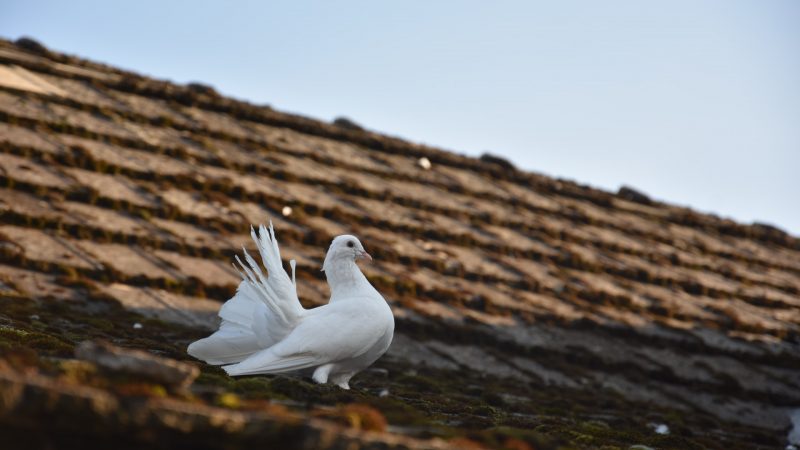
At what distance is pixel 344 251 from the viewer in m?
4.75

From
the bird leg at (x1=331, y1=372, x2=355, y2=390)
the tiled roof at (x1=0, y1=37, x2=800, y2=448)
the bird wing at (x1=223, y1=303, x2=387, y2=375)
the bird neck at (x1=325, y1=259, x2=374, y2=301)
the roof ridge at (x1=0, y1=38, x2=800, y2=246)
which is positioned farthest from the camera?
the roof ridge at (x1=0, y1=38, x2=800, y2=246)

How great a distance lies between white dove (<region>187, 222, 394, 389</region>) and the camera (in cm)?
423

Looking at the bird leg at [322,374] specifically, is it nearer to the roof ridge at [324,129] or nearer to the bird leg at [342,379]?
the bird leg at [342,379]

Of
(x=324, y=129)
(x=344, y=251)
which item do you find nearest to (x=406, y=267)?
(x=344, y=251)

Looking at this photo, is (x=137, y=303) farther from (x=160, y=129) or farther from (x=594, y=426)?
(x=160, y=129)

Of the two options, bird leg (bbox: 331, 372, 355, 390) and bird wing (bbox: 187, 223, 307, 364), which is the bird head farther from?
bird leg (bbox: 331, 372, 355, 390)

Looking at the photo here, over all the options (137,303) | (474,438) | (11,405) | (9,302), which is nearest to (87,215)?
(137,303)

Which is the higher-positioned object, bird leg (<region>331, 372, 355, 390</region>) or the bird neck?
the bird neck

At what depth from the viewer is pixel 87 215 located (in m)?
5.89

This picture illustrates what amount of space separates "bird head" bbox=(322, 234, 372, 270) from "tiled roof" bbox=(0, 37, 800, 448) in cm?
71

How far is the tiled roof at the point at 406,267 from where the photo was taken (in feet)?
16.4

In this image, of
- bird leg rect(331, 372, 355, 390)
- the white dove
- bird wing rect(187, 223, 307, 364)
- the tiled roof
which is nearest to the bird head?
the white dove

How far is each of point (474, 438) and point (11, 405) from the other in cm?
135

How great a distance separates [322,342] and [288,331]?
0.22 meters
